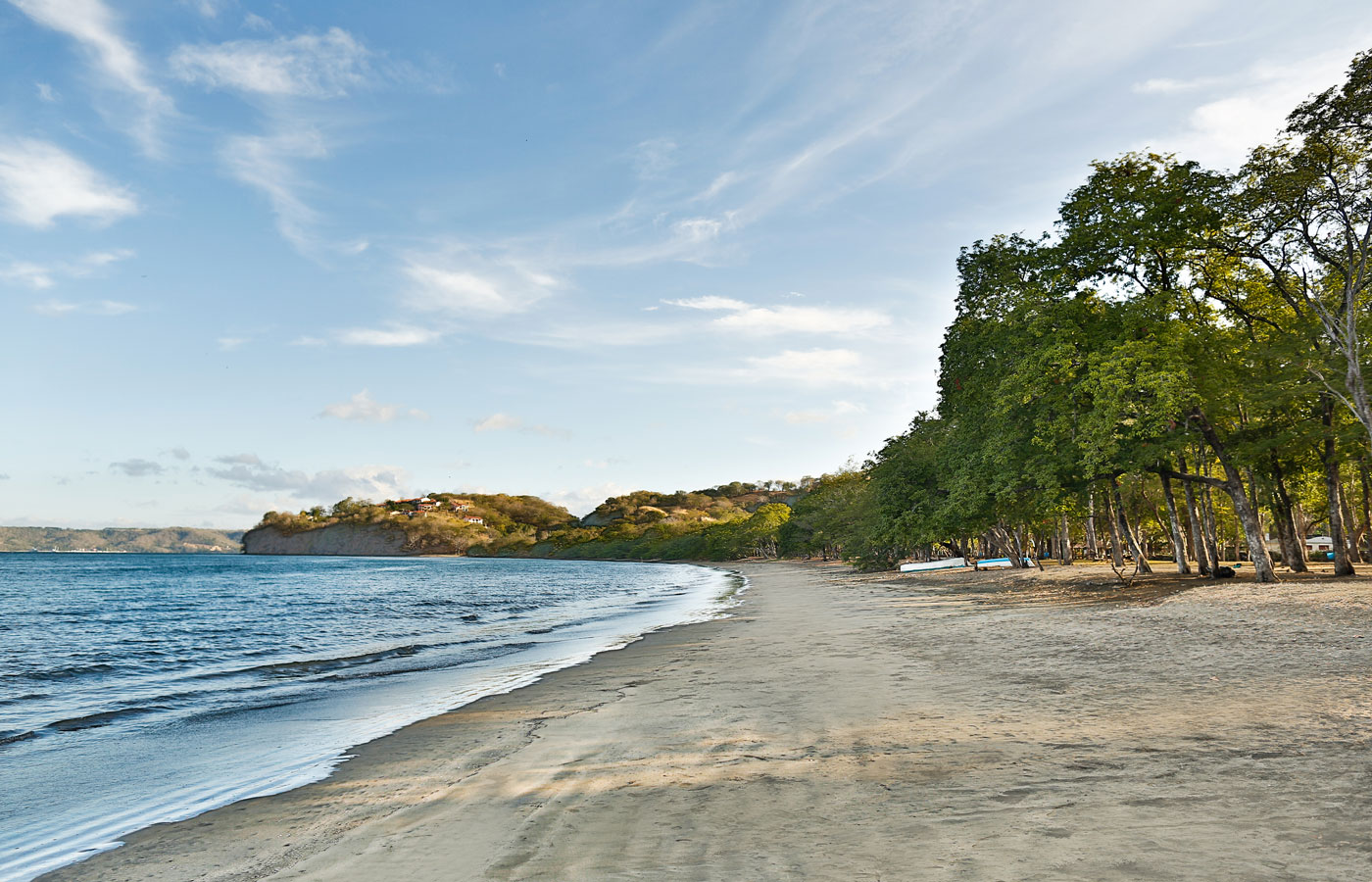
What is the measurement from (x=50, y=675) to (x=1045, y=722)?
68.7ft

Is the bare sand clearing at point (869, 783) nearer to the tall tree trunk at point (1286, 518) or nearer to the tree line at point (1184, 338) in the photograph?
the tree line at point (1184, 338)

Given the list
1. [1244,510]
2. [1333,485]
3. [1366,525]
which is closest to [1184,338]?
[1244,510]

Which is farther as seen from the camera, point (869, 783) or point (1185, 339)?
point (1185, 339)

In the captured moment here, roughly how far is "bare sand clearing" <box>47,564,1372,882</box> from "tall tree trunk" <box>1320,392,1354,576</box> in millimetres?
17123

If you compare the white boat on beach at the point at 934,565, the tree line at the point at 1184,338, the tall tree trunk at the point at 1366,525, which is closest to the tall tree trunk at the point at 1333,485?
the tree line at the point at 1184,338

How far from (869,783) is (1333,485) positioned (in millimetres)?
30469

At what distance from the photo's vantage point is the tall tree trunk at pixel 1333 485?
24.6 meters

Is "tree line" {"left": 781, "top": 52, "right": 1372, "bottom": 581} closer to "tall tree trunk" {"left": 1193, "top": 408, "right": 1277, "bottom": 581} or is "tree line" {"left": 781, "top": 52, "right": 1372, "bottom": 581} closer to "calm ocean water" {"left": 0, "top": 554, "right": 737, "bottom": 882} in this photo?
"tall tree trunk" {"left": 1193, "top": 408, "right": 1277, "bottom": 581}

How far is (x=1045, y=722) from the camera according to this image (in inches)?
298

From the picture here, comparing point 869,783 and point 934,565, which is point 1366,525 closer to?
point 934,565

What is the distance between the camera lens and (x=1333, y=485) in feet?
88.3

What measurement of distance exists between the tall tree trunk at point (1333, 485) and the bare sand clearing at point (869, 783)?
1712cm

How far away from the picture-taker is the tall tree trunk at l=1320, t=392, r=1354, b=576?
2462cm

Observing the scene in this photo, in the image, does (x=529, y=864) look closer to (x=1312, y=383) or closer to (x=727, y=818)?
(x=727, y=818)
